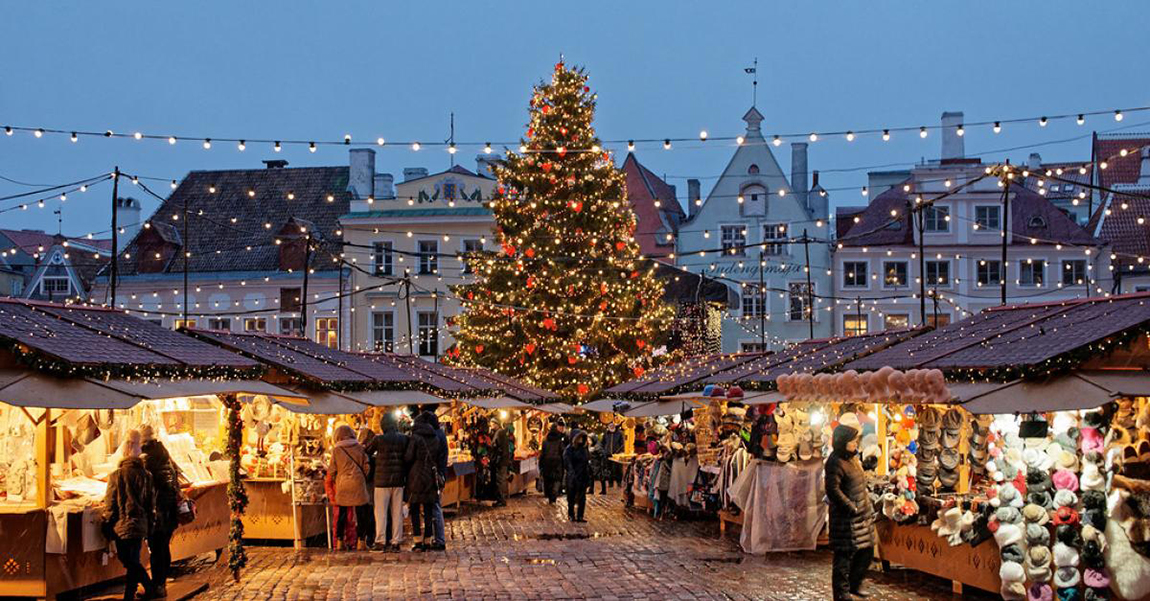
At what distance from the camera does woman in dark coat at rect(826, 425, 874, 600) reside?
12.0 m

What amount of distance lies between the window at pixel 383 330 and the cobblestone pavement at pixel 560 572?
108 ft

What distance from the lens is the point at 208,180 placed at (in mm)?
57375

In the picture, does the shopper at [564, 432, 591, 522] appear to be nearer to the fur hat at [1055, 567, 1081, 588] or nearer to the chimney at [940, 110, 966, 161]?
the fur hat at [1055, 567, 1081, 588]

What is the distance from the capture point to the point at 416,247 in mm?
53000

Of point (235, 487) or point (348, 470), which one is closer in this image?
point (235, 487)

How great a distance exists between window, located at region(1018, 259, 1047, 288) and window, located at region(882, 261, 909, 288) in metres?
4.28

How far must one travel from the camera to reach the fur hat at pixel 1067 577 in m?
11.4

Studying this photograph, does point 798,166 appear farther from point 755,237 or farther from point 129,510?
point 129,510

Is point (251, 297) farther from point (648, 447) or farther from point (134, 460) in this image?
point (134, 460)

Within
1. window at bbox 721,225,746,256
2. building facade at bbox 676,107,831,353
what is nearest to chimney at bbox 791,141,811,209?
building facade at bbox 676,107,831,353

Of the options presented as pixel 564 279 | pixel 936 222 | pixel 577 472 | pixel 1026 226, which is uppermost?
pixel 936 222

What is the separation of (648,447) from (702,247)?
23.5 meters

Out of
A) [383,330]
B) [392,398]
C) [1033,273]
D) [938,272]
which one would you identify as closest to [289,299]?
[383,330]

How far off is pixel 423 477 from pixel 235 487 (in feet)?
8.55
